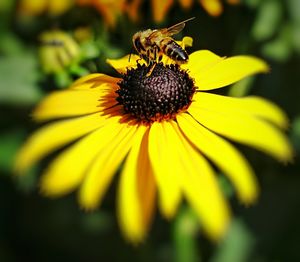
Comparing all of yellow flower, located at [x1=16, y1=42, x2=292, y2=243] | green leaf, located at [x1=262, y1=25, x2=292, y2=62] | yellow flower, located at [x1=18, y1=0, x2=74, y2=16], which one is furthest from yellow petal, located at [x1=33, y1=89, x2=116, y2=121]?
green leaf, located at [x1=262, y1=25, x2=292, y2=62]

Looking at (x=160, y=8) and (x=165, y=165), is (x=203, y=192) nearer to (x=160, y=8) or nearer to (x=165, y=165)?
(x=165, y=165)

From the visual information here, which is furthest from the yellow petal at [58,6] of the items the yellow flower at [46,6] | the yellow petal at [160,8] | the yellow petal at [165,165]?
the yellow petal at [165,165]

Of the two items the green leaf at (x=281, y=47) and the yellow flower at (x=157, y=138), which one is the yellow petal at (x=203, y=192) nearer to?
the yellow flower at (x=157, y=138)

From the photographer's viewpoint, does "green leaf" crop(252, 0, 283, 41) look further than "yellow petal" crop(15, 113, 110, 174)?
Yes

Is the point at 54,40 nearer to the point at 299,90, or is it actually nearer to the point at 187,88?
the point at 187,88

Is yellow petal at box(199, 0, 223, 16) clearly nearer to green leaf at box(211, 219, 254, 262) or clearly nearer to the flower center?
the flower center

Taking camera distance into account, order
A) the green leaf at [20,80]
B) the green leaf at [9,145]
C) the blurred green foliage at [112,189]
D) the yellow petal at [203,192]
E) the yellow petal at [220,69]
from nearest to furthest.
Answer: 1. the yellow petal at [203,192]
2. the yellow petal at [220,69]
3. the blurred green foliage at [112,189]
4. the green leaf at [20,80]
5. the green leaf at [9,145]

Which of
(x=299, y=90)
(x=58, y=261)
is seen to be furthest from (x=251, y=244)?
(x=58, y=261)
